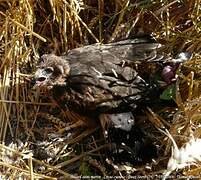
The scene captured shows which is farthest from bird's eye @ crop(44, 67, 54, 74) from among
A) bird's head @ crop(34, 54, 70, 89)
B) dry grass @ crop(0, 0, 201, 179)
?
dry grass @ crop(0, 0, 201, 179)

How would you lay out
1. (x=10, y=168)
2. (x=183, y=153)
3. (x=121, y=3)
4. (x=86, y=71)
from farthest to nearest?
(x=121, y=3), (x=10, y=168), (x=86, y=71), (x=183, y=153)

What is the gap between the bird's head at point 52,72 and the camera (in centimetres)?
228

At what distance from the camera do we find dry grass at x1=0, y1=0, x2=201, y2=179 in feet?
7.82

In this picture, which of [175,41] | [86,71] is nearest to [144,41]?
[175,41]

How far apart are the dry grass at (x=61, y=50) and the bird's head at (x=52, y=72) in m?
0.30

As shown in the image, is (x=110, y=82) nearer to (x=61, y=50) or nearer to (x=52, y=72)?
(x=52, y=72)

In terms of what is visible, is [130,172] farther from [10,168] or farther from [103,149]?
[10,168]

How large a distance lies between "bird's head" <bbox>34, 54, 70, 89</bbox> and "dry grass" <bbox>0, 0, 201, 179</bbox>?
0.30 m

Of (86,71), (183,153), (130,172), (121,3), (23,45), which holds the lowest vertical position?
(130,172)

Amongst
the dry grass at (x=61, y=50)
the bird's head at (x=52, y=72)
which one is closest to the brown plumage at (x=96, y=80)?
the bird's head at (x=52, y=72)

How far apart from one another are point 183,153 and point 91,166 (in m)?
0.93

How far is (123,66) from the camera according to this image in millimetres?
2318

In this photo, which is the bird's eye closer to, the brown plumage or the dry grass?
the brown plumage

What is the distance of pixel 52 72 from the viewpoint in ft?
7.59
